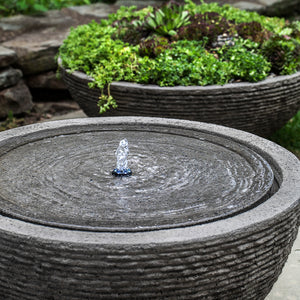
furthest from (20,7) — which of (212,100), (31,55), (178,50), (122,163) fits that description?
(122,163)

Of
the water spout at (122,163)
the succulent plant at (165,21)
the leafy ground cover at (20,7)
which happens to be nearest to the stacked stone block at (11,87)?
the leafy ground cover at (20,7)

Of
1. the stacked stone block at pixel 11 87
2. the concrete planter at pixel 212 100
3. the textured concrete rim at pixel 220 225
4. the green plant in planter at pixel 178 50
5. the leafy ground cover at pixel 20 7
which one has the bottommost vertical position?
the stacked stone block at pixel 11 87

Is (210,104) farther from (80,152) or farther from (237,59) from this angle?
(80,152)

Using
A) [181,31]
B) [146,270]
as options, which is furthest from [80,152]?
[181,31]

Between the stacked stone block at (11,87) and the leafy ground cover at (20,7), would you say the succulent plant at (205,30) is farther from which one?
the leafy ground cover at (20,7)

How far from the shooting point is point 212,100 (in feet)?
11.9

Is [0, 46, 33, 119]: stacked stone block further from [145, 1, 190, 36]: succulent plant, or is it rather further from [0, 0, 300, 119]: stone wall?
[145, 1, 190, 36]: succulent plant

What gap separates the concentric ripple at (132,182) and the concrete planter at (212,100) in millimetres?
839

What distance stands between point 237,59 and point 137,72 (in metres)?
0.73

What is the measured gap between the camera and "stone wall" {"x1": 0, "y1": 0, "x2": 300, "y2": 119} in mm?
5312

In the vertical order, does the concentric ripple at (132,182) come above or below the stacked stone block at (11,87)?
above

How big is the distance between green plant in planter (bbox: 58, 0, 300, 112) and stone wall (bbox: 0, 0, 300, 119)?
908 millimetres

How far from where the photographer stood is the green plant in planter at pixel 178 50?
378cm

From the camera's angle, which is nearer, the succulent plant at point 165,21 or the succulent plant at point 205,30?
the succulent plant at point 205,30
